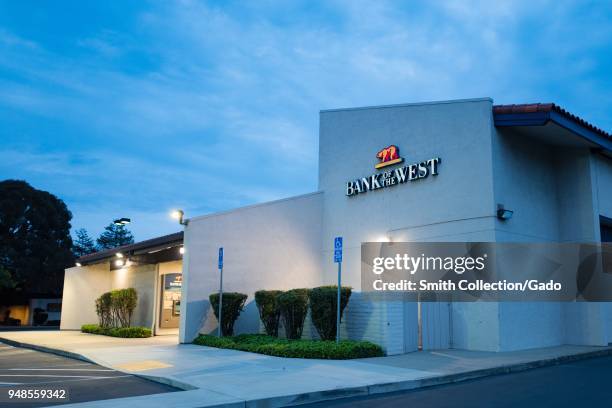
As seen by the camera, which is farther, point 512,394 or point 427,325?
point 427,325

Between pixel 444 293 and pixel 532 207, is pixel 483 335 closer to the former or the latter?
pixel 444 293

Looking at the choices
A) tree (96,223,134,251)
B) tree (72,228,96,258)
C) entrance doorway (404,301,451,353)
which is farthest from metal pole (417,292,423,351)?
tree (72,228,96,258)

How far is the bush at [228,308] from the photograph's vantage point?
15711 millimetres

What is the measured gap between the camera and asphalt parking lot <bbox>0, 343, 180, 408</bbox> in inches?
304

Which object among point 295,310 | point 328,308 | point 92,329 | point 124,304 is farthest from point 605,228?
point 92,329

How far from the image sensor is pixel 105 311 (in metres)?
22.4

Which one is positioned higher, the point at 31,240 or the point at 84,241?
the point at 84,241

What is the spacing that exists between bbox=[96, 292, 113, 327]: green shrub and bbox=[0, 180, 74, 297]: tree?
1835cm

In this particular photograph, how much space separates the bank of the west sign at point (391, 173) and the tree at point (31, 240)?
2937cm

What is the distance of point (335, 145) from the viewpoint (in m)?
19.1

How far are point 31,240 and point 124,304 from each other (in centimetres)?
2299

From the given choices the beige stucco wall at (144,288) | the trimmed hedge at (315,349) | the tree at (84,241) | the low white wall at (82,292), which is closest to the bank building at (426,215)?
the trimmed hedge at (315,349)

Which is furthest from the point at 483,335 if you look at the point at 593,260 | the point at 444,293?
the point at 593,260

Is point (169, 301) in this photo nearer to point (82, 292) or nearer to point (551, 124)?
point (82, 292)
